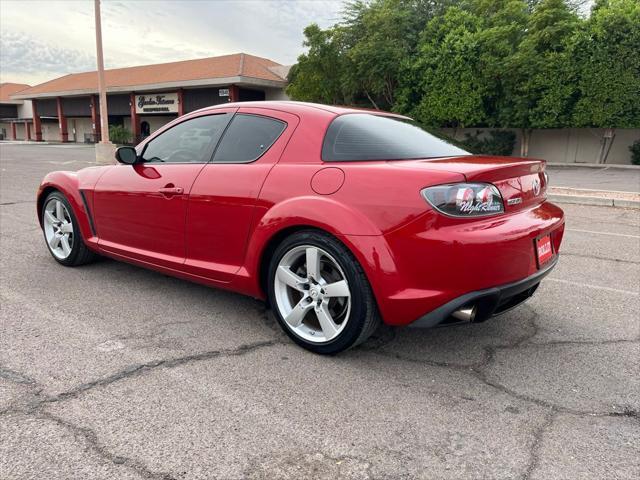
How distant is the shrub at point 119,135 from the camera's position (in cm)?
4169

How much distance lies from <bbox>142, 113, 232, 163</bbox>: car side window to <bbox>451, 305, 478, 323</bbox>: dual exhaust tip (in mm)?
2088

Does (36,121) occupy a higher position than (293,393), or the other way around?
(36,121)

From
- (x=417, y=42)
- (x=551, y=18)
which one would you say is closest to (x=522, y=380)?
(x=551, y=18)

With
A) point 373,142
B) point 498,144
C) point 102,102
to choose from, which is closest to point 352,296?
point 373,142

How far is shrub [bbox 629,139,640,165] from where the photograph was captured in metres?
20.0

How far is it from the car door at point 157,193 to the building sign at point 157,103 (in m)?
34.9

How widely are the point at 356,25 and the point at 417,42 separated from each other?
10.4 ft

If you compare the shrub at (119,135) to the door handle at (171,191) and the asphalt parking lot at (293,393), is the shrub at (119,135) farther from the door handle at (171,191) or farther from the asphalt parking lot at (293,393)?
the door handle at (171,191)

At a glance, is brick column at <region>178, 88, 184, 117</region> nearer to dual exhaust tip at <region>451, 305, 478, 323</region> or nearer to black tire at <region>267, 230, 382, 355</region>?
black tire at <region>267, 230, 382, 355</region>

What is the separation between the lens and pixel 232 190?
10.9ft

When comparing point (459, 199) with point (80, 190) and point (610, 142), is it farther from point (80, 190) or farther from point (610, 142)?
point (610, 142)

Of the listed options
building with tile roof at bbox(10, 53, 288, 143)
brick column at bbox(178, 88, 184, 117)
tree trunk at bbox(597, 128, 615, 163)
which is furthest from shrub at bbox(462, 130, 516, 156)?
brick column at bbox(178, 88, 184, 117)

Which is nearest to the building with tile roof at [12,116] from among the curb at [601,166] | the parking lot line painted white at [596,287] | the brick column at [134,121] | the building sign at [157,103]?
the brick column at [134,121]

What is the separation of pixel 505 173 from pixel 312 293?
4.34 feet
